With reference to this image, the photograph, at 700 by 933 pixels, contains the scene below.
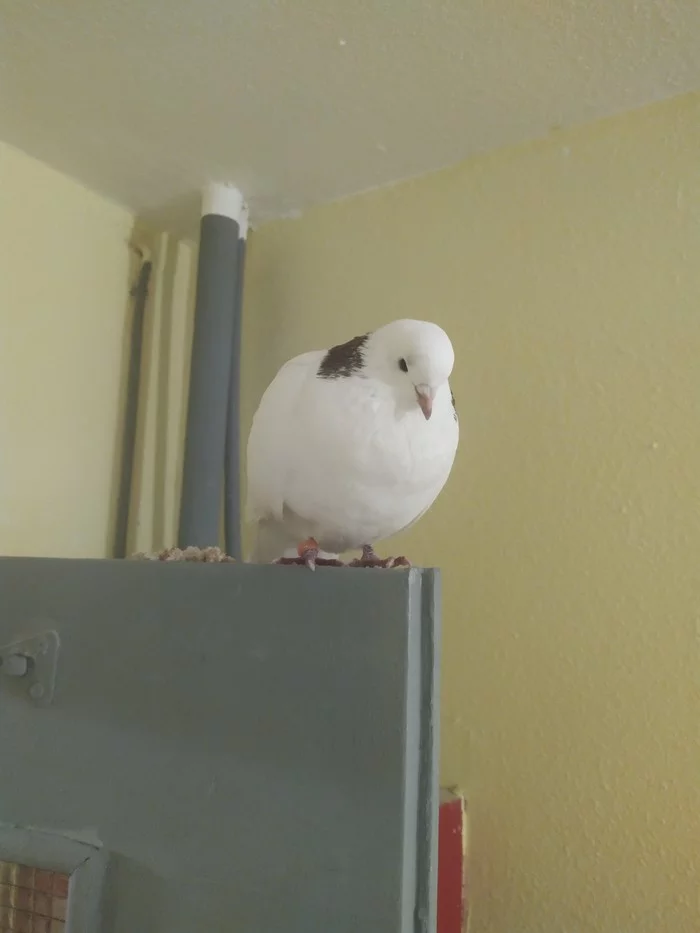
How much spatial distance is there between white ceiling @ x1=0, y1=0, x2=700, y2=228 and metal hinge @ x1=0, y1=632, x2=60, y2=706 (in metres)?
0.73

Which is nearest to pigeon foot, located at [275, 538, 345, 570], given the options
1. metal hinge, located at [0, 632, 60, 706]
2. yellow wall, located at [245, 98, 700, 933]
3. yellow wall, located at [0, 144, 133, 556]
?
metal hinge, located at [0, 632, 60, 706]

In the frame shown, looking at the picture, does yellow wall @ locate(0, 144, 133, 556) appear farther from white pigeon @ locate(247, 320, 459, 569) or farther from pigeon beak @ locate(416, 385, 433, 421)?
pigeon beak @ locate(416, 385, 433, 421)

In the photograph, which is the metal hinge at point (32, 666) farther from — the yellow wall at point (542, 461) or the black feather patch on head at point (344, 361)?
the yellow wall at point (542, 461)

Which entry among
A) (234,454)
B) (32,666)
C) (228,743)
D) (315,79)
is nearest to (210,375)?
(234,454)

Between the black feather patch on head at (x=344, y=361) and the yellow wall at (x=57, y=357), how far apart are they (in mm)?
648

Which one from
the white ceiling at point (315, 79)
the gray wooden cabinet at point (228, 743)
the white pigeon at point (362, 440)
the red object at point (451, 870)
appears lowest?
the red object at point (451, 870)

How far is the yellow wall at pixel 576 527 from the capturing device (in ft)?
2.81

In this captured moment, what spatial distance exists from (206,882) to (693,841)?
543 millimetres

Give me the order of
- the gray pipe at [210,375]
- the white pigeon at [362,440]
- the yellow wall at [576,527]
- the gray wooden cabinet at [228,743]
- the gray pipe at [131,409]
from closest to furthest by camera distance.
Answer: the gray wooden cabinet at [228,743]
the white pigeon at [362,440]
the yellow wall at [576,527]
the gray pipe at [210,375]
the gray pipe at [131,409]

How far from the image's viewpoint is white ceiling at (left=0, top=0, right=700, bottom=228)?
2.88ft

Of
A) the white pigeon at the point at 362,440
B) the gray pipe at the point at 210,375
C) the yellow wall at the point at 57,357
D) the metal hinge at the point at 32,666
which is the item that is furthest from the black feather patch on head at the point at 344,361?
the yellow wall at the point at 57,357

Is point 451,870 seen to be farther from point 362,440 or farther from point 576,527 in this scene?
point 362,440

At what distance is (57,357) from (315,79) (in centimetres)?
59

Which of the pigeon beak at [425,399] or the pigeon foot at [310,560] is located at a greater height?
the pigeon beak at [425,399]
